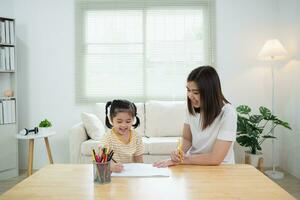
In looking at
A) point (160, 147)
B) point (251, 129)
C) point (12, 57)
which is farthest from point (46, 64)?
point (251, 129)

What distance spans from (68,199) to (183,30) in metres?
3.53

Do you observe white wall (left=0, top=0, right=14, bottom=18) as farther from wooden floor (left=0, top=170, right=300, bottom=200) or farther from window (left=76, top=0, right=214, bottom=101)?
wooden floor (left=0, top=170, right=300, bottom=200)

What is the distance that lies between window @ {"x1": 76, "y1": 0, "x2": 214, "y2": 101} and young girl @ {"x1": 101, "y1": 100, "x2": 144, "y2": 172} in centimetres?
252

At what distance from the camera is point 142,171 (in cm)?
147

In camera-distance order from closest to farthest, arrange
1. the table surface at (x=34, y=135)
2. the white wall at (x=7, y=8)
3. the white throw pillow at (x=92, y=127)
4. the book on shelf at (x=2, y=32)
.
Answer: the table surface at (x=34, y=135)
the white throw pillow at (x=92, y=127)
the book on shelf at (x=2, y=32)
the white wall at (x=7, y=8)

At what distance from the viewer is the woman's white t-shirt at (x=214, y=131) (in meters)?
1.70

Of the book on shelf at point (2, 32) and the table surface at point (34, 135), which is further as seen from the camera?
the book on shelf at point (2, 32)

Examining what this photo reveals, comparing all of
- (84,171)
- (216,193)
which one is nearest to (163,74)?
(84,171)

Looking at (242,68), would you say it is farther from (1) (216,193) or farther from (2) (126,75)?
(1) (216,193)

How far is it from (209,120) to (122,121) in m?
0.47

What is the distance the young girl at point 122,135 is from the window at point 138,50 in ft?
8.28

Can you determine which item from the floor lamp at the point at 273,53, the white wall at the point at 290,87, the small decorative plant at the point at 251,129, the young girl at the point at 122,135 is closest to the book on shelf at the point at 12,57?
the young girl at the point at 122,135

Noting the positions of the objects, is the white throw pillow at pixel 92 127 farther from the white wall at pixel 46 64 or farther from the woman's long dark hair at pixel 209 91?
the woman's long dark hair at pixel 209 91

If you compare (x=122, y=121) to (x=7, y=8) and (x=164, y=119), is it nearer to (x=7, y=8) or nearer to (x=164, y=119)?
(x=164, y=119)
